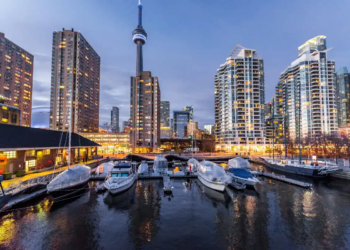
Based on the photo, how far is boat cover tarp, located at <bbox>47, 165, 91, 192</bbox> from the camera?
2597cm

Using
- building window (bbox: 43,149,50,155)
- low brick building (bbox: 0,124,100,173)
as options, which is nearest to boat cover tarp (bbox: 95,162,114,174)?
low brick building (bbox: 0,124,100,173)

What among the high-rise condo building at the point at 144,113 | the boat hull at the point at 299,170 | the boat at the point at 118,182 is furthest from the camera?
the high-rise condo building at the point at 144,113

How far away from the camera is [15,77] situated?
158 metres

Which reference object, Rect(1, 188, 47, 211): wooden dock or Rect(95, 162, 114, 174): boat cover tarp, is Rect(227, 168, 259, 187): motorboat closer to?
Rect(95, 162, 114, 174): boat cover tarp

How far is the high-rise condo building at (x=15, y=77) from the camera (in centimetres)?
14850

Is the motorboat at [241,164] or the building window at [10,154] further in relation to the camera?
the motorboat at [241,164]

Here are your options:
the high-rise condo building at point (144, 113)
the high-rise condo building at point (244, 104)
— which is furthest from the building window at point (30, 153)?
the high-rise condo building at point (244, 104)

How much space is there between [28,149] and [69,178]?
11649mm

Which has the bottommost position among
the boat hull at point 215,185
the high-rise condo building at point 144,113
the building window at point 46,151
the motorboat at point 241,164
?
the boat hull at point 215,185

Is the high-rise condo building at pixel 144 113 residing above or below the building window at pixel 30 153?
above

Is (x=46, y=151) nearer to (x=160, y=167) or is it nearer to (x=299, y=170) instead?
(x=160, y=167)

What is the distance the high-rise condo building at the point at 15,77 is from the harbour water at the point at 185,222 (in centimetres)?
15930

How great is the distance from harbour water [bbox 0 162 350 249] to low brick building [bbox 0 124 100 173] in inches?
454

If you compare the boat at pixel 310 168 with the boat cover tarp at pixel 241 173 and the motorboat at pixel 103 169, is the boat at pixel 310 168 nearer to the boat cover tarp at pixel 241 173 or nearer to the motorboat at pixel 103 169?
the boat cover tarp at pixel 241 173
